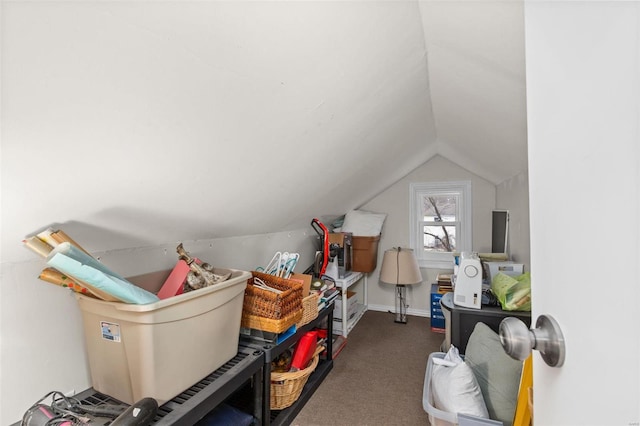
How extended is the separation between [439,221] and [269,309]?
10.1ft

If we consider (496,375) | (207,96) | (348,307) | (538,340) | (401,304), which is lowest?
(401,304)

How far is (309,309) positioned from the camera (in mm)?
2014

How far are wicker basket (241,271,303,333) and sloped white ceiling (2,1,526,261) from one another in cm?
49

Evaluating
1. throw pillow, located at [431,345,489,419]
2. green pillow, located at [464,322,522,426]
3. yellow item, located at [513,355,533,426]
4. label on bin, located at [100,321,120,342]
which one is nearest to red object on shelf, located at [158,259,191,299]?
label on bin, located at [100,321,120,342]

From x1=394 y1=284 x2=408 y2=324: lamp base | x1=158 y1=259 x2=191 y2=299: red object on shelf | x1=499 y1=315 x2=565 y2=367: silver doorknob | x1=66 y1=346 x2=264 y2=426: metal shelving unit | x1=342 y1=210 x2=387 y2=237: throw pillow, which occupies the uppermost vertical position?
x1=342 y1=210 x2=387 y2=237: throw pillow

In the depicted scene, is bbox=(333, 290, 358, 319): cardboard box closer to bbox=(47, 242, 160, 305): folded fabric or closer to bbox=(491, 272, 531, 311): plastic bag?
bbox=(491, 272, 531, 311): plastic bag

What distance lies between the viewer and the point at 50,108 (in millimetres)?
662

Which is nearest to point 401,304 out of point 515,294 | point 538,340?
point 515,294

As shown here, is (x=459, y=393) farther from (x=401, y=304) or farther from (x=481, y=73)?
(x=401, y=304)

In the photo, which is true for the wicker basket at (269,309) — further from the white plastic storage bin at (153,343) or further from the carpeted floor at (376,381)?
the carpeted floor at (376,381)

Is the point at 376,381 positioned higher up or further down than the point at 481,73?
further down

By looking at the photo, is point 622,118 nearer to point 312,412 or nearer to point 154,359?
point 154,359

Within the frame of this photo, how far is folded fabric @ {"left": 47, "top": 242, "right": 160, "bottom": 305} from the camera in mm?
854

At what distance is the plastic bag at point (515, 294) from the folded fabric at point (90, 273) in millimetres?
1972
